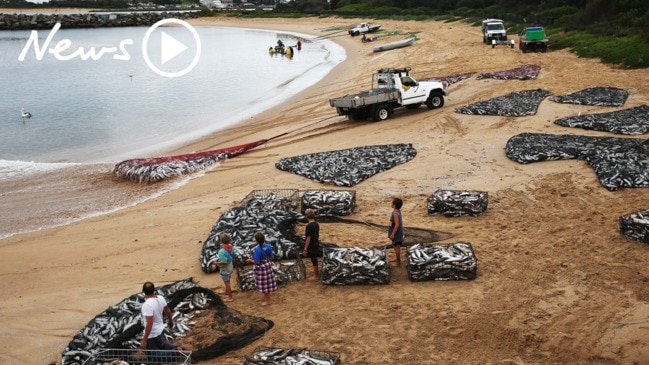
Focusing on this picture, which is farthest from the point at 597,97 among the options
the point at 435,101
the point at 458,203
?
the point at 458,203

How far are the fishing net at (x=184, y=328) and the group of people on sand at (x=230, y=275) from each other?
0.43 metres

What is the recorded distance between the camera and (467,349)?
10.1 metres

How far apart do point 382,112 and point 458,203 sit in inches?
514

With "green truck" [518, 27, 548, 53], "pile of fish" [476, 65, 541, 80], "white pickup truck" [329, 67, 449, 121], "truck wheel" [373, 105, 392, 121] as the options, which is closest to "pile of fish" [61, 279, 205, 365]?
"white pickup truck" [329, 67, 449, 121]

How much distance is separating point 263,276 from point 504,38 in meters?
45.7

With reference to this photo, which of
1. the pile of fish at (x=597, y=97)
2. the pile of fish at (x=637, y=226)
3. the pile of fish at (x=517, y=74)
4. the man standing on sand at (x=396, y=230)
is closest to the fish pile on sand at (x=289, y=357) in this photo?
the man standing on sand at (x=396, y=230)

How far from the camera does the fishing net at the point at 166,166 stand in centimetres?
2348

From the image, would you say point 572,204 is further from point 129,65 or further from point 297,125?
point 129,65

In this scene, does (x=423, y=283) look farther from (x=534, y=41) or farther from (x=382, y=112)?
(x=534, y=41)

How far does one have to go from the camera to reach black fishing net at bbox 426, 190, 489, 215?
15977mm

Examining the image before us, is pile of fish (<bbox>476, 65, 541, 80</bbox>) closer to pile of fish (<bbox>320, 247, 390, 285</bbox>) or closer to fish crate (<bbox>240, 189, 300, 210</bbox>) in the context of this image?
fish crate (<bbox>240, 189, 300, 210</bbox>)

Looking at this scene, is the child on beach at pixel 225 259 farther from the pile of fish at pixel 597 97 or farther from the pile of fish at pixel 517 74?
the pile of fish at pixel 517 74

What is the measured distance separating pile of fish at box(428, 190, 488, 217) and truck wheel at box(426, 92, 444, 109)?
13993mm

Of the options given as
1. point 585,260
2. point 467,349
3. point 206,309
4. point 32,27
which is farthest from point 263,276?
point 32,27
